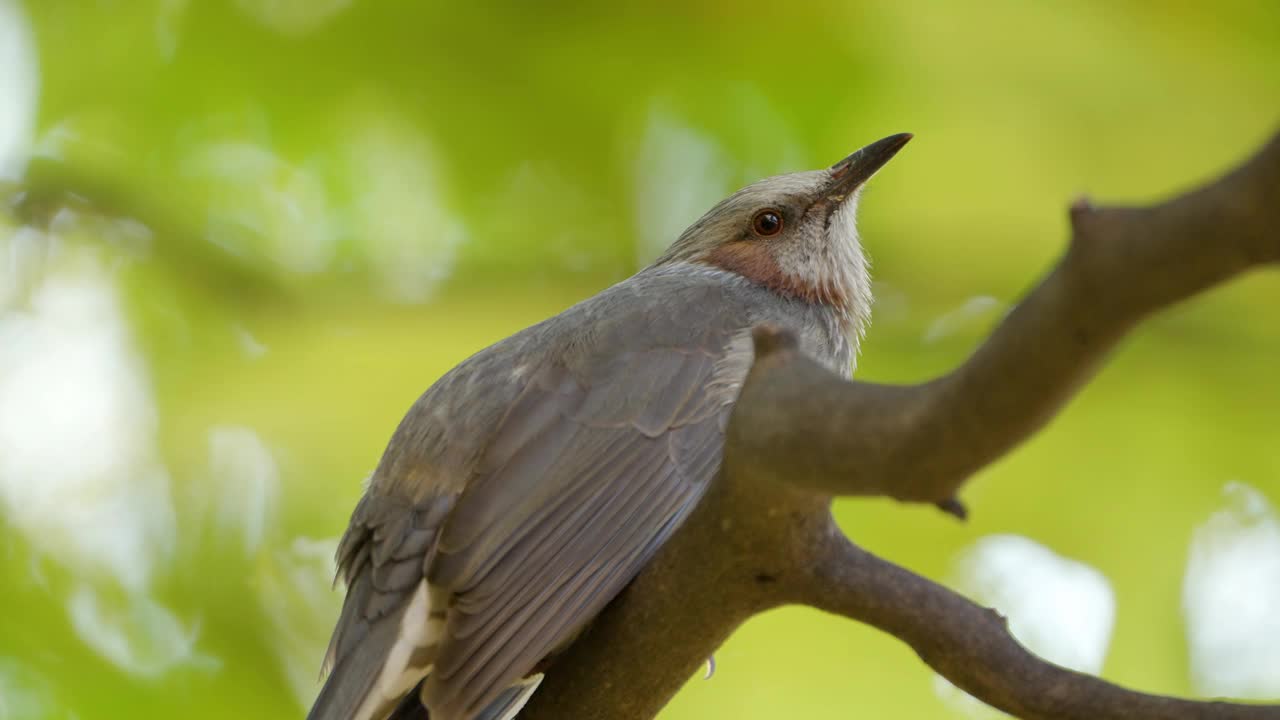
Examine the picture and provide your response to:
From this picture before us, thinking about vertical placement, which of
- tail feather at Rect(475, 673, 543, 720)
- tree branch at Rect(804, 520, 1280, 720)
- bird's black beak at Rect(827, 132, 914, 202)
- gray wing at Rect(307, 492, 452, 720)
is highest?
bird's black beak at Rect(827, 132, 914, 202)

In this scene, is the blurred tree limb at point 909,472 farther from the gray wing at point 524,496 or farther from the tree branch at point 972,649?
the gray wing at point 524,496

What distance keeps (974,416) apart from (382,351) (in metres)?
3.92

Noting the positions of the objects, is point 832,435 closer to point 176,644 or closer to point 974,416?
point 974,416

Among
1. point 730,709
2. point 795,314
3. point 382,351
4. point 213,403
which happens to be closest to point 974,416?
point 795,314

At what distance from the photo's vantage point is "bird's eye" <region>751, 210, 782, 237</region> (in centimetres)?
499

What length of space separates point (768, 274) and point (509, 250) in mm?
1447

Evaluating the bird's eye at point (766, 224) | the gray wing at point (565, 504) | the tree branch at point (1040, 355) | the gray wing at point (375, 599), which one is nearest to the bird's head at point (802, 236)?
the bird's eye at point (766, 224)

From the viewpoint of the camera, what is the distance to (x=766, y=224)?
500 centimetres

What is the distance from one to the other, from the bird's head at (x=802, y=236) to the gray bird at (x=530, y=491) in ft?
0.99

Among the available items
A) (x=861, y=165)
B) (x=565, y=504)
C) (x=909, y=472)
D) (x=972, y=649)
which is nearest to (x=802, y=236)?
(x=861, y=165)

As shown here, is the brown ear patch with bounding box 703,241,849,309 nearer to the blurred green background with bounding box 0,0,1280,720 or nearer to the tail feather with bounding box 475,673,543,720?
the blurred green background with bounding box 0,0,1280,720

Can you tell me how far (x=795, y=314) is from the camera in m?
4.61

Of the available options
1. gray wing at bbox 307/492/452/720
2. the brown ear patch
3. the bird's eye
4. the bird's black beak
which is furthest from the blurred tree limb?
the bird's black beak

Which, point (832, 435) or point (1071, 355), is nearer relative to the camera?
point (1071, 355)
